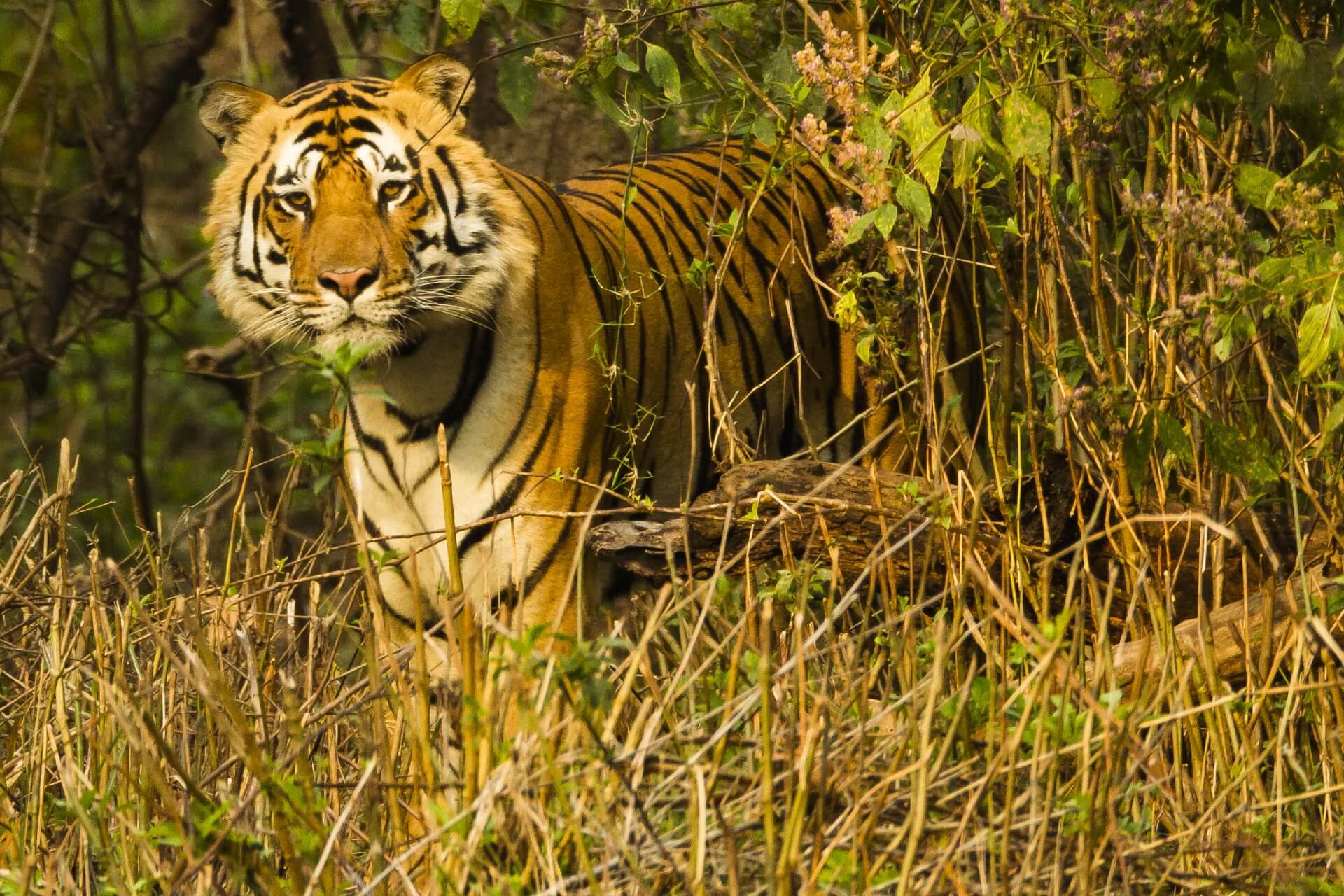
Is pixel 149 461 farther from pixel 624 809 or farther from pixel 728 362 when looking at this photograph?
pixel 624 809

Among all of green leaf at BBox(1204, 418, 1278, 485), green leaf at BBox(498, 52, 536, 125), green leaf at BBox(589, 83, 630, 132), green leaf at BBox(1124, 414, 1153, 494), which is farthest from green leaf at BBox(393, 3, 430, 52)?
green leaf at BBox(1204, 418, 1278, 485)

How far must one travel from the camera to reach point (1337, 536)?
3033 millimetres

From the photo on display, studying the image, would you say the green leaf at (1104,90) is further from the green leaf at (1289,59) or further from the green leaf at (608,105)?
the green leaf at (608,105)

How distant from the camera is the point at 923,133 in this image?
2752 millimetres

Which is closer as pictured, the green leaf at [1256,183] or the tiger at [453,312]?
the green leaf at [1256,183]

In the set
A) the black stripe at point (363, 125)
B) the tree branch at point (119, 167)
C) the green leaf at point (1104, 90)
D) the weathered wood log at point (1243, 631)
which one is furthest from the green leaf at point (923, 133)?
the tree branch at point (119, 167)

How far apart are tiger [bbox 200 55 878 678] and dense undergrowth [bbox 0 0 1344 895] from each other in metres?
0.28

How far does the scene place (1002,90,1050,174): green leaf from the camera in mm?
2779

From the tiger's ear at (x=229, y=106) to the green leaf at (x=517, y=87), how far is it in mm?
479

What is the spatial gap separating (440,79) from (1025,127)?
1241mm

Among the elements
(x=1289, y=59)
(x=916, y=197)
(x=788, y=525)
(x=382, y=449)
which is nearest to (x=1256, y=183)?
(x=1289, y=59)

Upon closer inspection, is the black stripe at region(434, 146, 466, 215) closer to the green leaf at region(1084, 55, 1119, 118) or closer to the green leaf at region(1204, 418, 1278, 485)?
the green leaf at region(1084, 55, 1119, 118)

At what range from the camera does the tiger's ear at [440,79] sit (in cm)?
346

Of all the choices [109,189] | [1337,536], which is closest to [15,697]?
[1337,536]
